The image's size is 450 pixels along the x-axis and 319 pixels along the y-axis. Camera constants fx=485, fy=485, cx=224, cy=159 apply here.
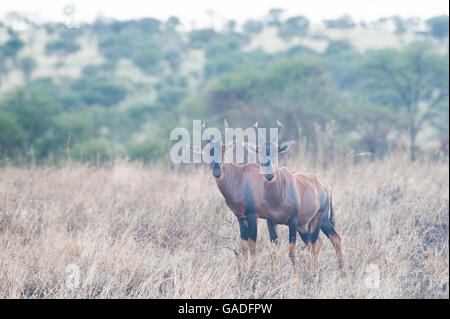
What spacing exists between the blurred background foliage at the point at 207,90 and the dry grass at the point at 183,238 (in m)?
1.53

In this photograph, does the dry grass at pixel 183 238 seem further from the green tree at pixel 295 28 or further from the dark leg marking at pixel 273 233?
the green tree at pixel 295 28

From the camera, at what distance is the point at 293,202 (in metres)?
4.58

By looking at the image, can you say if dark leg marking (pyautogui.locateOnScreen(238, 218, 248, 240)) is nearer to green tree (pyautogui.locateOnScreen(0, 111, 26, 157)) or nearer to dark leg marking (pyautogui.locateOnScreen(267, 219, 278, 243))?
dark leg marking (pyautogui.locateOnScreen(267, 219, 278, 243))

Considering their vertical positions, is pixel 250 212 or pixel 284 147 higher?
pixel 284 147

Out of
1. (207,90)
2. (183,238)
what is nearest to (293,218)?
(183,238)

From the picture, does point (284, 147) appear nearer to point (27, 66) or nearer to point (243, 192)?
point (243, 192)

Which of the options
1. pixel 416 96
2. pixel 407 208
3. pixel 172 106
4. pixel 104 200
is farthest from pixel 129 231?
pixel 172 106

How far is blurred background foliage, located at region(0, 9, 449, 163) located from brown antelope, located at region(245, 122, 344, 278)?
465cm

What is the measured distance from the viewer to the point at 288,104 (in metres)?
15.8

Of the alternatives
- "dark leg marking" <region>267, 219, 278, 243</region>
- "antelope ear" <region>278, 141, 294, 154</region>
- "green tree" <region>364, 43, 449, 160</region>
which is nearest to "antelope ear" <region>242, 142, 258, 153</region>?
"antelope ear" <region>278, 141, 294, 154</region>

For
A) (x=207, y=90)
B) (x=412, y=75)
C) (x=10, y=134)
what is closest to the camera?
(x=10, y=134)

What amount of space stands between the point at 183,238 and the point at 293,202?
1822 millimetres

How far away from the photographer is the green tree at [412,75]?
17.8 metres

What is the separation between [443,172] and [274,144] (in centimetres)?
629
